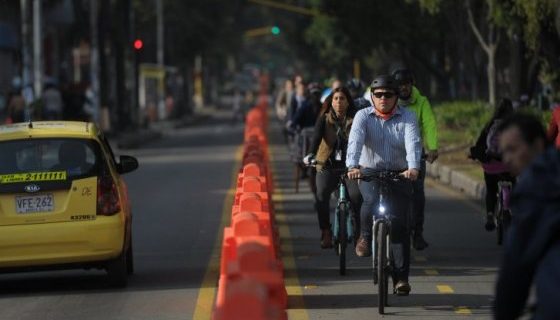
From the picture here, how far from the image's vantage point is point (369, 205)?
11180 millimetres

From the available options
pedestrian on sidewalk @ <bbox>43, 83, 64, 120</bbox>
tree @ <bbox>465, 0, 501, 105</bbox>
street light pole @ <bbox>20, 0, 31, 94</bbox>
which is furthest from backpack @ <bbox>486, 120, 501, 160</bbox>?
street light pole @ <bbox>20, 0, 31, 94</bbox>

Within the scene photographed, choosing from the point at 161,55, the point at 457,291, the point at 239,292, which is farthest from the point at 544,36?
the point at 161,55

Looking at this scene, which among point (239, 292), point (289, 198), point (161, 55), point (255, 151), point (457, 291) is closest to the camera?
point (239, 292)

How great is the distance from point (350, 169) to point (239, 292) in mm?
4927

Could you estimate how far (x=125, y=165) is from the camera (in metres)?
13.2

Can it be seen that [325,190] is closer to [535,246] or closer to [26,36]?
[535,246]

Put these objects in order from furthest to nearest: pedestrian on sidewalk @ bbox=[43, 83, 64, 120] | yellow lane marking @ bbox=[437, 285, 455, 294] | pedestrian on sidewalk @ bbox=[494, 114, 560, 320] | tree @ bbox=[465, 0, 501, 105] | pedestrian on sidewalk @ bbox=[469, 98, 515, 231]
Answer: pedestrian on sidewalk @ bbox=[43, 83, 64, 120] < tree @ bbox=[465, 0, 501, 105] < pedestrian on sidewalk @ bbox=[469, 98, 515, 231] < yellow lane marking @ bbox=[437, 285, 455, 294] < pedestrian on sidewalk @ bbox=[494, 114, 560, 320]

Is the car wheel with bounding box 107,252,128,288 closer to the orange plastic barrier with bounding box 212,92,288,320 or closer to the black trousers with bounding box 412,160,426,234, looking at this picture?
the orange plastic barrier with bounding box 212,92,288,320

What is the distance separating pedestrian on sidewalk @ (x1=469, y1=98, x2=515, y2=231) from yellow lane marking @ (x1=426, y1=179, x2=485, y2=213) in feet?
12.8

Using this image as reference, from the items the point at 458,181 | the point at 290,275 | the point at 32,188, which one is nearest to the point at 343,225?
the point at 290,275

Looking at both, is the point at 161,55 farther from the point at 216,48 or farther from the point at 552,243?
the point at 552,243

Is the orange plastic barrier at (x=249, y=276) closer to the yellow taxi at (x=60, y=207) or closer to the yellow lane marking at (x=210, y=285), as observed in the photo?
the yellow lane marking at (x=210, y=285)

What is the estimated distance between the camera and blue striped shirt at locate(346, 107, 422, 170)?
1126 cm

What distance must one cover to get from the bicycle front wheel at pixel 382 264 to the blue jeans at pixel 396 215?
142 millimetres
